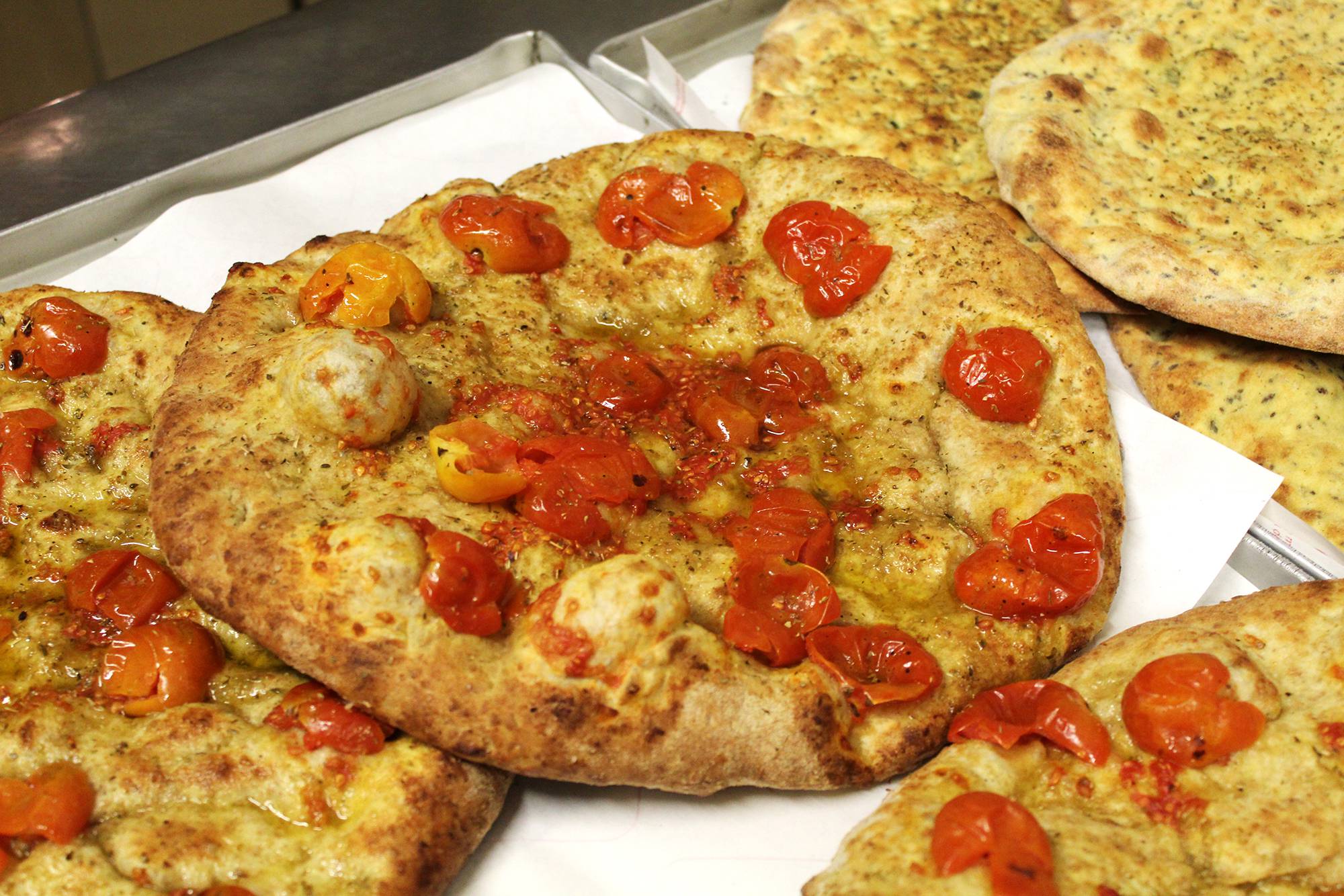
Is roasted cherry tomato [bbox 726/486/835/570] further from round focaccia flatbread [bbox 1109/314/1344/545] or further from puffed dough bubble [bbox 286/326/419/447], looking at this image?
round focaccia flatbread [bbox 1109/314/1344/545]

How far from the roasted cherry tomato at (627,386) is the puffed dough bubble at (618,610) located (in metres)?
1.07

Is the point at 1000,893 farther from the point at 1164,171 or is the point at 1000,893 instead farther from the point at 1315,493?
the point at 1164,171

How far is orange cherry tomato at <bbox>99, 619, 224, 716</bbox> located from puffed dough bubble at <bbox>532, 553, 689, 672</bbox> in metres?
1.33

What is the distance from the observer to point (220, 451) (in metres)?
4.43

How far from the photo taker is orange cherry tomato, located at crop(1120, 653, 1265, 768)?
4062 millimetres

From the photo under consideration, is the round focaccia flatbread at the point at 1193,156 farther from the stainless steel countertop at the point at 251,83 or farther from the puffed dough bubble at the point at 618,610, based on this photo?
the stainless steel countertop at the point at 251,83

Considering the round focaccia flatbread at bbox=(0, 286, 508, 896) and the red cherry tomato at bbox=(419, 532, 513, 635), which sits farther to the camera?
the red cherry tomato at bbox=(419, 532, 513, 635)

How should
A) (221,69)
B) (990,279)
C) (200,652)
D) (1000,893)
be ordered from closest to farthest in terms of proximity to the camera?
(1000,893), (200,652), (990,279), (221,69)

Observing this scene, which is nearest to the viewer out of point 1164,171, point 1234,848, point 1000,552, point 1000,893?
point 1000,893

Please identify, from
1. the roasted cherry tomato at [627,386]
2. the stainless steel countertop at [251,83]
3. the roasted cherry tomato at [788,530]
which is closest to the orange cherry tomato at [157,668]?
the roasted cherry tomato at [627,386]

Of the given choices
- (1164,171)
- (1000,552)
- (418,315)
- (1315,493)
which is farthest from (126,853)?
(1164,171)

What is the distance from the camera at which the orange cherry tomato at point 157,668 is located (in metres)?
4.14

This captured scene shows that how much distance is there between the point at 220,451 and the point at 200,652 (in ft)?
2.45

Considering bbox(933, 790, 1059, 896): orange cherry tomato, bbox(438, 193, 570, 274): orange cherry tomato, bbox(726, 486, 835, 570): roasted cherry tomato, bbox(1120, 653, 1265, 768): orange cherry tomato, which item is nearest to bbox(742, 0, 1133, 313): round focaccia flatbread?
bbox(438, 193, 570, 274): orange cherry tomato
